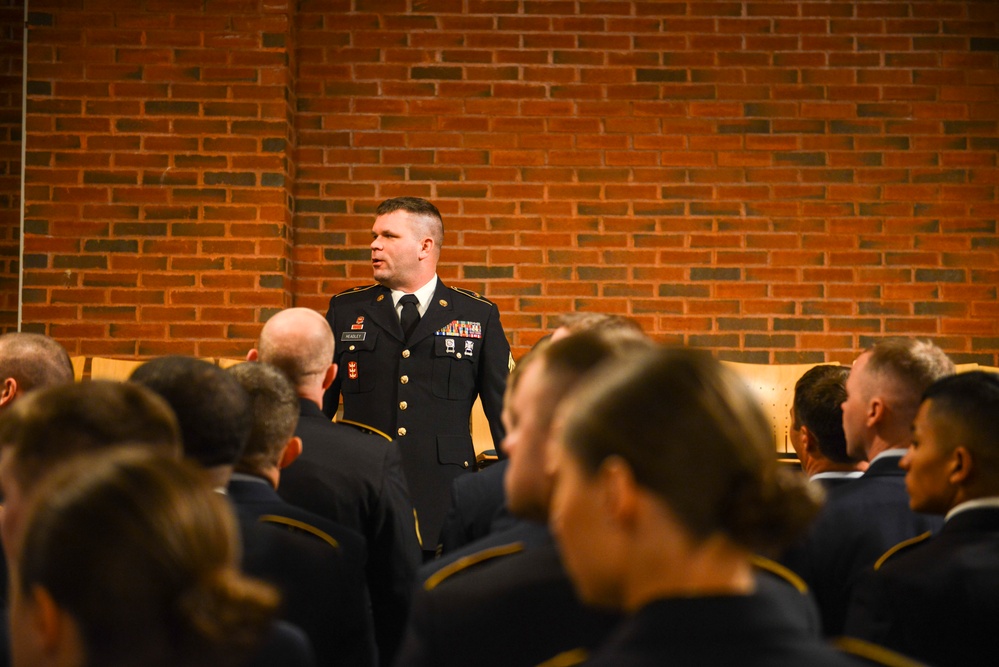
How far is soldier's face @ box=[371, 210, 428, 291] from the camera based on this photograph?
3.75 metres

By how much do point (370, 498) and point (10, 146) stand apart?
377 centimetres

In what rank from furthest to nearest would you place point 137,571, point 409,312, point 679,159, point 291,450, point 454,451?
point 679,159 < point 409,312 < point 454,451 < point 291,450 < point 137,571

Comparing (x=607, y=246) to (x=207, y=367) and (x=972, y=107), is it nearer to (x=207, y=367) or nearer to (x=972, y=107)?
(x=972, y=107)

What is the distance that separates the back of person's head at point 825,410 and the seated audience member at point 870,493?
50mm

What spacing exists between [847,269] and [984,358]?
2.51ft

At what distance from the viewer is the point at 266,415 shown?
6.15 ft

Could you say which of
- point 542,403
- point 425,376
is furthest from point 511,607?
point 425,376

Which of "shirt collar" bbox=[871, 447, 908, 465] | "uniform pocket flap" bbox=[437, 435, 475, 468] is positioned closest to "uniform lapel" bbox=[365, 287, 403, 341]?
"uniform pocket flap" bbox=[437, 435, 475, 468]

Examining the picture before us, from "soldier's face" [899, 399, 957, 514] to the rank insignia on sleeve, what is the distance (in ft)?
6.68

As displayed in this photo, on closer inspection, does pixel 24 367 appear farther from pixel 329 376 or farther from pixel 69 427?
pixel 69 427

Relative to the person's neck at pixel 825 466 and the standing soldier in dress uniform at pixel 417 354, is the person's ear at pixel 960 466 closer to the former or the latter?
the person's neck at pixel 825 466

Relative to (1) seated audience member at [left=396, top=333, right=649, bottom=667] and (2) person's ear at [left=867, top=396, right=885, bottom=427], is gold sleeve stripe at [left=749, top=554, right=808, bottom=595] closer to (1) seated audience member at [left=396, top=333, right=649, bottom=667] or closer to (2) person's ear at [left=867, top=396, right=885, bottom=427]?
(1) seated audience member at [left=396, top=333, right=649, bottom=667]

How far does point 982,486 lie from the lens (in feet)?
5.84

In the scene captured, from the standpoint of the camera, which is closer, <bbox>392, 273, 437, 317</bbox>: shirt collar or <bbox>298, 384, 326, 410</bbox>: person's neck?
<bbox>298, 384, 326, 410</bbox>: person's neck
